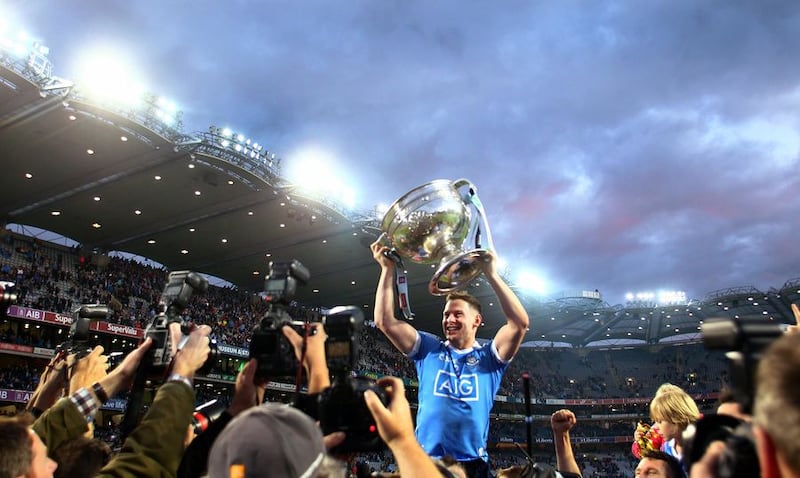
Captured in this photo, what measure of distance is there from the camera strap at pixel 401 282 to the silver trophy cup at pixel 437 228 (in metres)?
A: 0.05

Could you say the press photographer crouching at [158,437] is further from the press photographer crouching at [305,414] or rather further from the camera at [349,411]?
the camera at [349,411]

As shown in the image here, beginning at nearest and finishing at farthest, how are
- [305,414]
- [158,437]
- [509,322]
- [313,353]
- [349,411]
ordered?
[305,414]
[349,411]
[158,437]
[313,353]
[509,322]

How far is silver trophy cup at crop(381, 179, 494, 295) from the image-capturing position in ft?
9.81

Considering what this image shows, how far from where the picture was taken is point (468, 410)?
2.99 meters

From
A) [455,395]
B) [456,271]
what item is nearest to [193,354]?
[456,271]

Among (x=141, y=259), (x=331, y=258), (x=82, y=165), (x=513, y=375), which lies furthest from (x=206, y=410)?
(x=513, y=375)

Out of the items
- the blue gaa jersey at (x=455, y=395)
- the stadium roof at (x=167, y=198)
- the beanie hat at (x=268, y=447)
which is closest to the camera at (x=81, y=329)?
the blue gaa jersey at (x=455, y=395)

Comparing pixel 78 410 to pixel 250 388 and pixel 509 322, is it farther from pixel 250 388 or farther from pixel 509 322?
pixel 509 322

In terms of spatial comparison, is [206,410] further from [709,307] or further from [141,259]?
[709,307]

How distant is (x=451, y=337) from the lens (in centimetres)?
333

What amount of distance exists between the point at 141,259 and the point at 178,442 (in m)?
29.2

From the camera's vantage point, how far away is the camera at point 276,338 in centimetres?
187

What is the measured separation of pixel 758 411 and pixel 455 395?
2294 millimetres

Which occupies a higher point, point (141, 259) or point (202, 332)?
point (141, 259)
